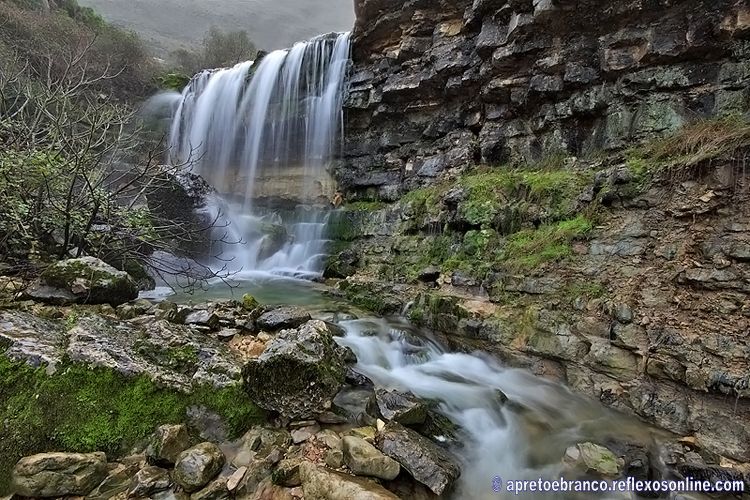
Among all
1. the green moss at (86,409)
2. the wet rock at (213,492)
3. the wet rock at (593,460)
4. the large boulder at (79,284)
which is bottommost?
the wet rock at (593,460)

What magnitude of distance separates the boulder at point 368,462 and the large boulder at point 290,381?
18.9 inches

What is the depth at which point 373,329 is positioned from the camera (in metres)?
5.12

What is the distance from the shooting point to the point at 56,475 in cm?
195

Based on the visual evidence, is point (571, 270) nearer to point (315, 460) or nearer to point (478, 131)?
point (315, 460)

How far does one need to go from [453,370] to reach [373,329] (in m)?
1.27

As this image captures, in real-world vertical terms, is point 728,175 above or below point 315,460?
above

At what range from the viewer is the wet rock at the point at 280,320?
4320 mm

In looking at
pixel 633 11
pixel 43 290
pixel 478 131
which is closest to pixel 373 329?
pixel 43 290

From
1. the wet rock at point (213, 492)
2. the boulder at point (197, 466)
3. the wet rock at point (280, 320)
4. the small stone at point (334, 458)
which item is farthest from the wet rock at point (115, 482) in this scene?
the wet rock at point (280, 320)

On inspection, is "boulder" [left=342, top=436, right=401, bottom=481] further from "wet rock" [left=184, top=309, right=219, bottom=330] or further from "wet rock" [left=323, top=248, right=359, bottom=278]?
"wet rock" [left=323, top=248, right=359, bottom=278]

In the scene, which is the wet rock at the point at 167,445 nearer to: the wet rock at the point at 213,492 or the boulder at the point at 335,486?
the wet rock at the point at 213,492

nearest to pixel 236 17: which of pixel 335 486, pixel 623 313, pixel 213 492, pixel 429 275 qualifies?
pixel 429 275

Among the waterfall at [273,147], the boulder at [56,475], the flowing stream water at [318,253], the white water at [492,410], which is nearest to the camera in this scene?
the boulder at [56,475]

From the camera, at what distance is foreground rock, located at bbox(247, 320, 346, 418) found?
265 cm
